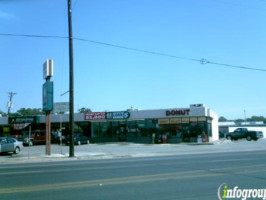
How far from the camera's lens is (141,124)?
1876 inches

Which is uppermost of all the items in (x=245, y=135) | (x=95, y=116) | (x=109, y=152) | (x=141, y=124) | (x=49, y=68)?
(x=49, y=68)

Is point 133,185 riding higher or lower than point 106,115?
lower

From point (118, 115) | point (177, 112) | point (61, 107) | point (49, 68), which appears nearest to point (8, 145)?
point (61, 107)

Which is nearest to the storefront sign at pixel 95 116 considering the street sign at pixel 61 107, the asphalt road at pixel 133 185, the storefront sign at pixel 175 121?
the storefront sign at pixel 175 121

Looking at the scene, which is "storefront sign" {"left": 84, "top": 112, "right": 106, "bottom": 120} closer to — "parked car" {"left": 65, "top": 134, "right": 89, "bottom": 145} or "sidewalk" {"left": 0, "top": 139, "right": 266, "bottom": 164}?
"parked car" {"left": 65, "top": 134, "right": 89, "bottom": 145}

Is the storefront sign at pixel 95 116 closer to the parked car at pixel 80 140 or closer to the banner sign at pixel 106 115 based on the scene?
the banner sign at pixel 106 115

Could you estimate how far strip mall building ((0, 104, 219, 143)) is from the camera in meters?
45.5

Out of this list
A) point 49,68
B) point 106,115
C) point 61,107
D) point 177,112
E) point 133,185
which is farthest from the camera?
point 106,115

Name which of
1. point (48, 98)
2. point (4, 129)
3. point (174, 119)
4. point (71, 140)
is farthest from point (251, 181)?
point (4, 129)

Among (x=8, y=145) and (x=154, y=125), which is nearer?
(x=8, y=145)

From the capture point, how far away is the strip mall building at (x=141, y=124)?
1791 inches

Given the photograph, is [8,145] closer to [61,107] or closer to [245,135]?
[61,107]

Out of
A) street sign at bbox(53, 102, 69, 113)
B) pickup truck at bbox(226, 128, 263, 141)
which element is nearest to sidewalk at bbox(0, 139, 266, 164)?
street sign at bbox(53, 102, 69, 113)

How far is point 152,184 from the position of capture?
10555mm
